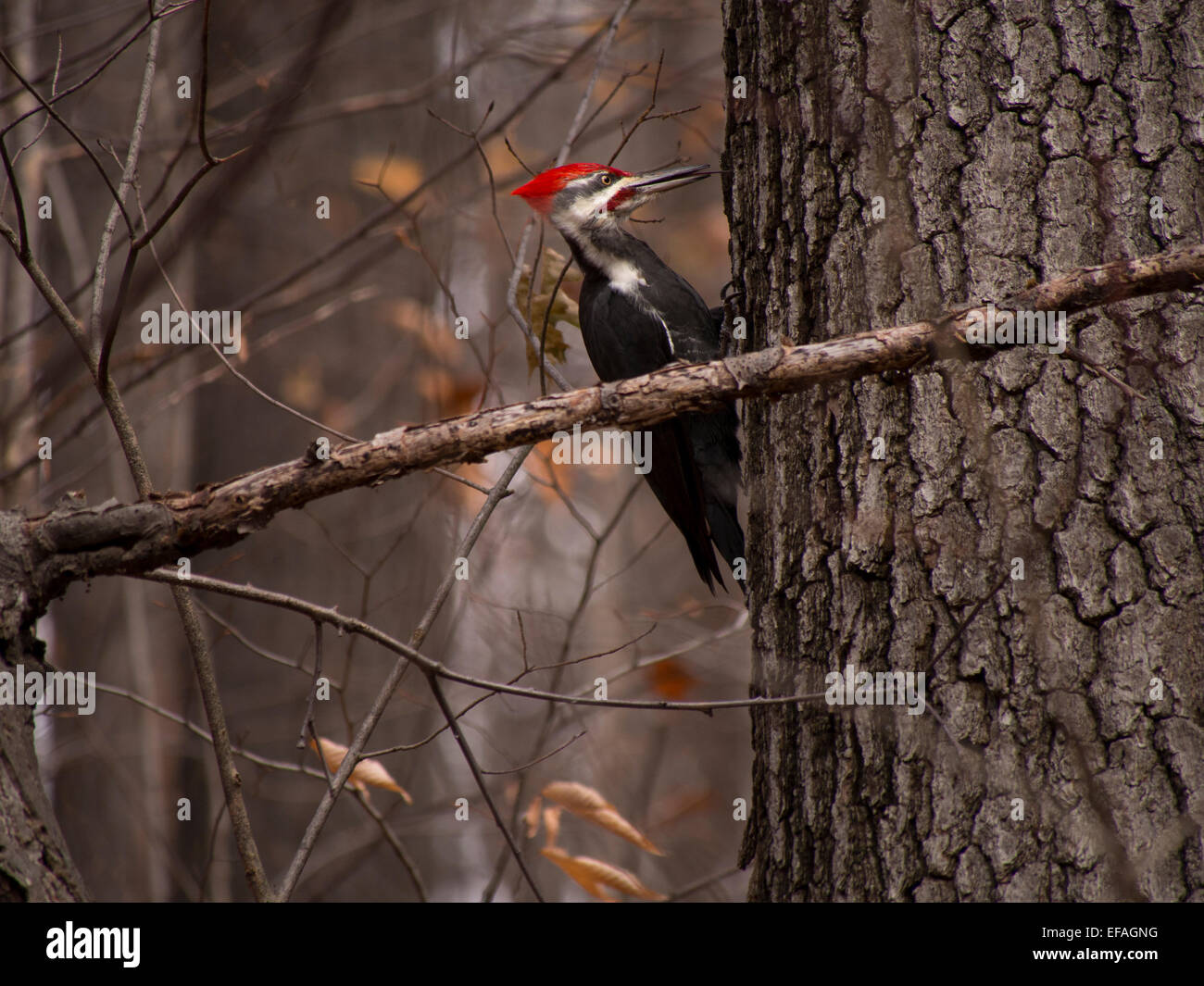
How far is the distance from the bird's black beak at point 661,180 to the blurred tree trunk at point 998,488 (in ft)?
3.43

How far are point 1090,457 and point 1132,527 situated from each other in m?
0.14

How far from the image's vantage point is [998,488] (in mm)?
1494

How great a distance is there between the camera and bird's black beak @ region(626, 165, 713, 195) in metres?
2.98

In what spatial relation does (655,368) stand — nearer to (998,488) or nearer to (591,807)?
(591,807)

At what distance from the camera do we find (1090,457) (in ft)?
5.34

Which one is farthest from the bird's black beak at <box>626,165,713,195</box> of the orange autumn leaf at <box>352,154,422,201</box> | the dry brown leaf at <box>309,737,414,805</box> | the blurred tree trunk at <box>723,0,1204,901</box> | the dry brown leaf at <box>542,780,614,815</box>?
the dry brown leaf at <box>309,737,414,805</box>

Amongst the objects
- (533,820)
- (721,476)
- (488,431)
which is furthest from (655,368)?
(488,431)

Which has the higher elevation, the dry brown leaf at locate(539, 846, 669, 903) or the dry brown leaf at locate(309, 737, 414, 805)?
the dry brown leaf at locate(309, 737, 414, 805)

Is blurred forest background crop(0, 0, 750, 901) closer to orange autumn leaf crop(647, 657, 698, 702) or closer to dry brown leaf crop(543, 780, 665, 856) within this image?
orange autumn leaf crop(647, 657, 698, 702)

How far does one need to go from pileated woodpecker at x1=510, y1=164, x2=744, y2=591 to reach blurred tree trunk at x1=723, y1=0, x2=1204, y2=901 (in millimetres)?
987

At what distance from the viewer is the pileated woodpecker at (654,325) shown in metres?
2.92

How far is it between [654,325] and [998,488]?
1.68 metres

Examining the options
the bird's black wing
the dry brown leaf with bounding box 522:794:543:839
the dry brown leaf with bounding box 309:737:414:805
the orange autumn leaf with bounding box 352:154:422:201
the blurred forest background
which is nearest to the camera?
the dry brown leaf with bounding box 309:737:414:805

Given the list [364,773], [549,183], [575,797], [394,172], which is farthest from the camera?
[394,172]
